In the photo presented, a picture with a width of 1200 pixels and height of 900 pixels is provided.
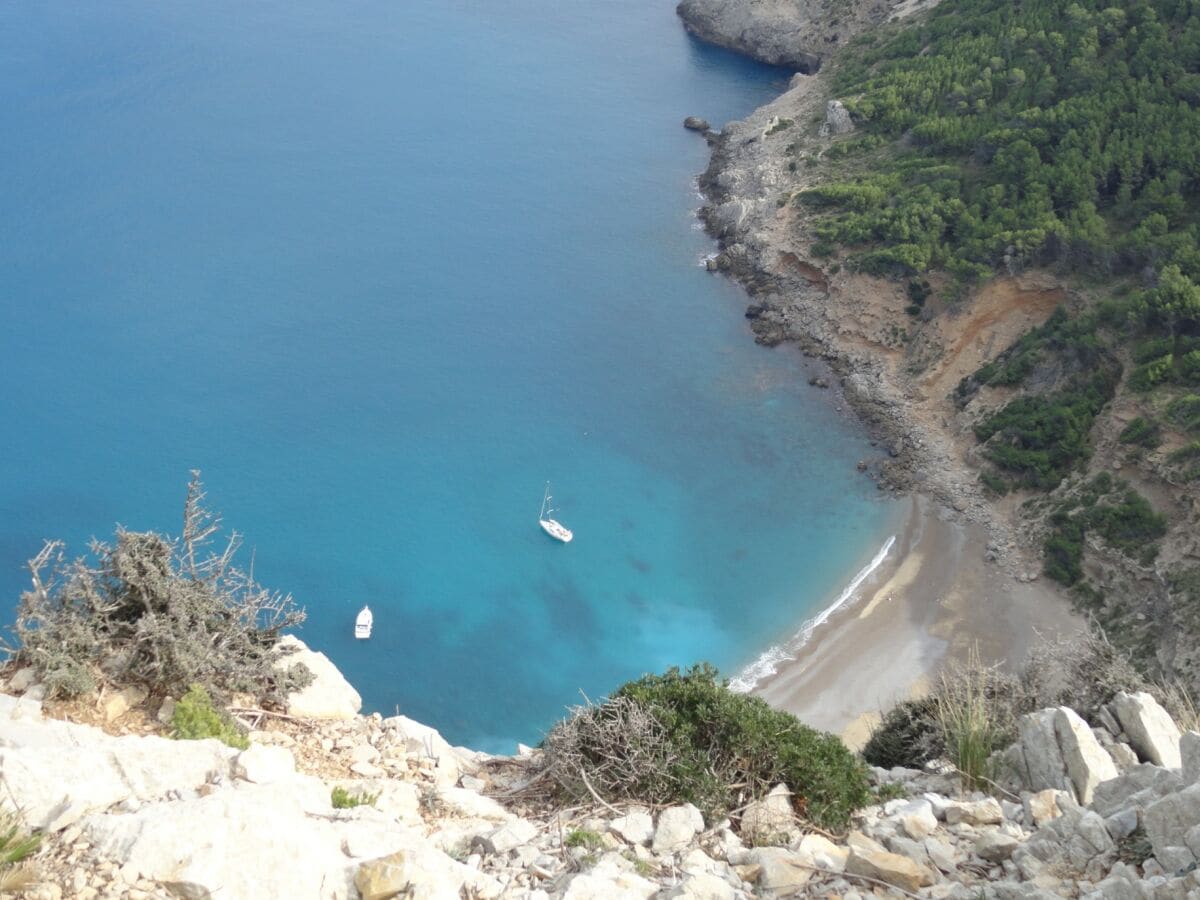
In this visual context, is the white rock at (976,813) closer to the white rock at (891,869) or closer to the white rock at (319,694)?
the white rock at (891,869)

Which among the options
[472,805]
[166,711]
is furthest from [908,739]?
[166,711]

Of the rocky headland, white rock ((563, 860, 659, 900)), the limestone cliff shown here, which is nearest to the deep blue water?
the rocky headland

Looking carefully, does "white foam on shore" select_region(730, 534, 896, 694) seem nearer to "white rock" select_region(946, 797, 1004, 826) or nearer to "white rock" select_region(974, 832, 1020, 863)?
"white rock" select_region(946, 797, 1004, 826)

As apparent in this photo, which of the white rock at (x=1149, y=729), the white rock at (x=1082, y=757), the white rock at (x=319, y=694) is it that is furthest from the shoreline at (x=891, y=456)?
the white rock at (x=319, y=694)

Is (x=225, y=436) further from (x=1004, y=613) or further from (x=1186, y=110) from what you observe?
(x=1186, y=110)

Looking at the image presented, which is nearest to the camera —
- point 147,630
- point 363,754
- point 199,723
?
point 199,723

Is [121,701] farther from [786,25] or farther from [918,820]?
[786,25]

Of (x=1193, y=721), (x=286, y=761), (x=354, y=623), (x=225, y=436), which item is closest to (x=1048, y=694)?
(x=1193, y=721)
